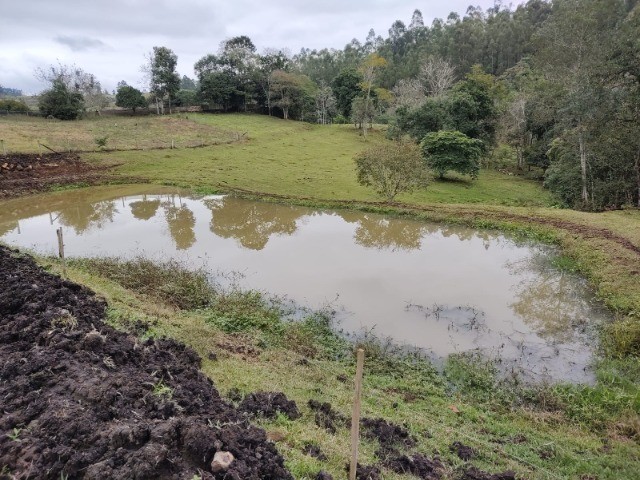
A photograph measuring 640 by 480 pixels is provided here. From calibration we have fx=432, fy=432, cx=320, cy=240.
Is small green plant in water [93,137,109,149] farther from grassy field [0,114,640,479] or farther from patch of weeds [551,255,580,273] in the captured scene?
patch of weeds [551,255,580,273]

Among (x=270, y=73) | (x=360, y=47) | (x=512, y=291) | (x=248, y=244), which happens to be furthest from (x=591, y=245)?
(x=360, y=47)

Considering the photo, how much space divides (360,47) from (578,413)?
115790 mm

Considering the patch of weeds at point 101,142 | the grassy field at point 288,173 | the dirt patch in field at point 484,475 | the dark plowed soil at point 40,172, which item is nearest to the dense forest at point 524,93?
the grassy field at point 288,173

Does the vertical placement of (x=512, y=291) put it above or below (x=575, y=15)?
below

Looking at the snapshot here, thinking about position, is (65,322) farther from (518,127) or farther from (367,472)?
(518,127)

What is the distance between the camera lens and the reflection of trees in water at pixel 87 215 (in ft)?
64.0

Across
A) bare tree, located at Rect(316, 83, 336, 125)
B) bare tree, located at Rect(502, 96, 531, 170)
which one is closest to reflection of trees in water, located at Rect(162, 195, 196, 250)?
bare tree, located at Rect(502, 96, 531, 170)

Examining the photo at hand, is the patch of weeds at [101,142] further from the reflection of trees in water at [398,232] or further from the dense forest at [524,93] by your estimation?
the dense forest at [524,93]

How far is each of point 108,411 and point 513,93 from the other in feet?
166

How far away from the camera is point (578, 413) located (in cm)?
714

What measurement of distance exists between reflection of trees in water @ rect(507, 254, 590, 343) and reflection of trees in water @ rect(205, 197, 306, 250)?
9.34 meters

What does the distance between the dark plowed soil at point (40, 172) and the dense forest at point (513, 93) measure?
24.7 metres

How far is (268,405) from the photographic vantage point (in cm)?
617

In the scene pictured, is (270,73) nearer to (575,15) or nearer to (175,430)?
(575,15)
